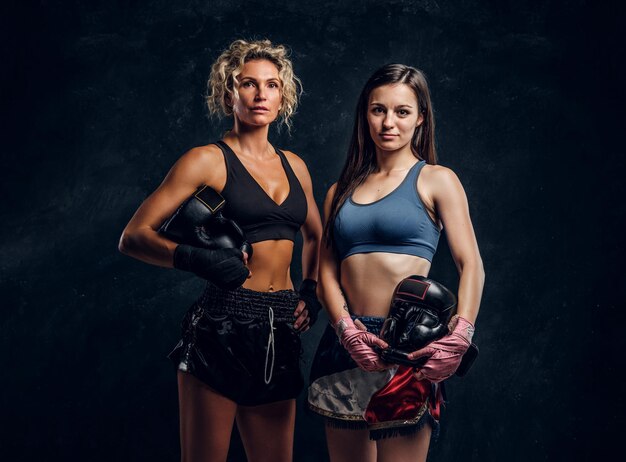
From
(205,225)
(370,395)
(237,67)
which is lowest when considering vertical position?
(370,395)

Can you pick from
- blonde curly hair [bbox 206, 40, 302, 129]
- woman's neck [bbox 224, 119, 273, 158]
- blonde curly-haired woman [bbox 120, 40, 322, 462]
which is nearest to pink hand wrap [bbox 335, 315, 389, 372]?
blonde curly-haired woman [bbox 120, 40, 322, 462]

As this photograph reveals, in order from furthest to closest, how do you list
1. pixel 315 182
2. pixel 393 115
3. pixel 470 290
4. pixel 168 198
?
pixel 315 182 < pixel 168 198 < pixel 393 115 < pixel 470 290

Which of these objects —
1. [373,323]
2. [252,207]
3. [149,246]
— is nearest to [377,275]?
[373,323]

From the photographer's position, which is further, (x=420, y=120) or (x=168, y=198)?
(x=168, y=198)

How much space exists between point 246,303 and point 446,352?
0.88 metres

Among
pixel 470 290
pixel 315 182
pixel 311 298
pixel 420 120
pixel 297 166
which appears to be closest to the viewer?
pixel 470 290

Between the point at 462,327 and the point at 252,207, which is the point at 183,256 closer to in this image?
the point at 252,207

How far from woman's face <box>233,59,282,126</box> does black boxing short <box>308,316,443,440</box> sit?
0.94 metres

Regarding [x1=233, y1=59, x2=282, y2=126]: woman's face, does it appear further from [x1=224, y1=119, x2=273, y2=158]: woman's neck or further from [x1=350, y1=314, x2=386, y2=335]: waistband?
[x1=350, y1=314, x2=386, y2=335]: waistband

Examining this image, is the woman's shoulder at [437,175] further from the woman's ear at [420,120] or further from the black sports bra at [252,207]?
the black sports bra at [252,207]

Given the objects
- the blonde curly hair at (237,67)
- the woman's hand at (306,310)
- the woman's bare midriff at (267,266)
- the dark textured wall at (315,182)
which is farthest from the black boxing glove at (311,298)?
the dark textured wall at (315,182)

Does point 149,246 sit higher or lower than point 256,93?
lower

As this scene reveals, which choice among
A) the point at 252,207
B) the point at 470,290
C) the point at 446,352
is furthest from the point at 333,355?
the point at 252,207

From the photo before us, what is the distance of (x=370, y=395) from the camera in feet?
10.2
